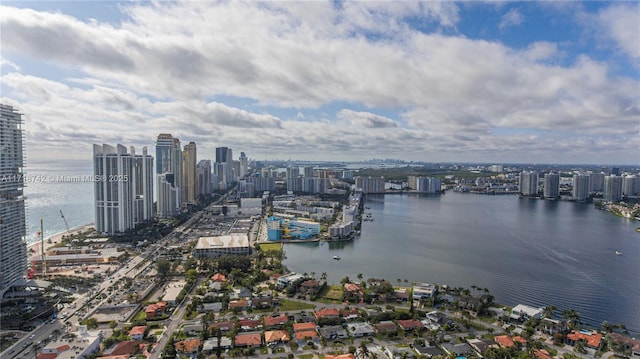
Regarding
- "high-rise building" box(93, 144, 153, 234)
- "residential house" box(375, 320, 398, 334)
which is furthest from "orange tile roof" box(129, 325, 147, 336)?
"high-rise building" box(93, 144, 153, 234)

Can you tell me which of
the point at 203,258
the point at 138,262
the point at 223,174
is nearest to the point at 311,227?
the point at 203,258

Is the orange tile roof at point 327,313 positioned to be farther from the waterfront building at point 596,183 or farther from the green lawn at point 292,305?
the waterfront building at point 596,183

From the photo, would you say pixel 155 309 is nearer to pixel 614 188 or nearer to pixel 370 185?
pixel 370 185

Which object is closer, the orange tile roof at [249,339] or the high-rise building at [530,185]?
the orange tile roof at [249,339]

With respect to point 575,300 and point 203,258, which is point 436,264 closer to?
point 575,300

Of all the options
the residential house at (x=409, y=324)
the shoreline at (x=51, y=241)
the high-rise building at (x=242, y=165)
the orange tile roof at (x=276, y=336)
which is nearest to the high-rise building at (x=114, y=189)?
the shoreline at (x=51, y=241)

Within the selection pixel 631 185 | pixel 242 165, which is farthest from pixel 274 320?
pixel 242 165

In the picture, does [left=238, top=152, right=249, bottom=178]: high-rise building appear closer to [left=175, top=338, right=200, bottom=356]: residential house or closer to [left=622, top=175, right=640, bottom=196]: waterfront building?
[left=622, top=175, right=640, bottom=196]: waterfront building
